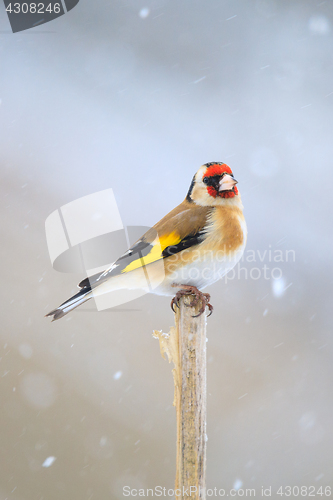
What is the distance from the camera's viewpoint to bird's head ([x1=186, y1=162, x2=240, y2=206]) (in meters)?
1.66

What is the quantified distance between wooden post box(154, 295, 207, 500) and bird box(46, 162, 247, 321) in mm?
105

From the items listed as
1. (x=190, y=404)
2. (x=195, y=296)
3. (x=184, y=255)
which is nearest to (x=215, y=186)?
(x=184, y=255)

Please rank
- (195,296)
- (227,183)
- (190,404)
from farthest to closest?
(227,183), (195,296), (190,404)

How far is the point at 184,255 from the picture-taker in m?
1.56

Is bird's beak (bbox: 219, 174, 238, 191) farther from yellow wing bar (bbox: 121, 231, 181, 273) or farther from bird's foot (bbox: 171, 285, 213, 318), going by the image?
bird's foot (bbox: 171, 285, 213, 318)

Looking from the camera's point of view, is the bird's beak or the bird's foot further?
the bird's beak

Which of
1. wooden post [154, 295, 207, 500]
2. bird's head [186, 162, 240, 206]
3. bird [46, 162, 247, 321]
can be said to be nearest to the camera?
wooden post [154, 295, 207, 500]

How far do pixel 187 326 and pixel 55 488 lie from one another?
2478 millimetres

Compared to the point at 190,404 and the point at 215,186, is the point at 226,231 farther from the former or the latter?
the point at 190,404

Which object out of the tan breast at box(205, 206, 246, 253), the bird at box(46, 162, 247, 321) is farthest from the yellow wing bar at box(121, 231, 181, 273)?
the tan breast at box(205, 206, 246, 253)

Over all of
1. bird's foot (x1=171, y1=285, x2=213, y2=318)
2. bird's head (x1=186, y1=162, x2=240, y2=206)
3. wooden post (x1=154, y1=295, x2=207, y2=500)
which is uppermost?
bird's head (x1=186, y1=162, x2=240, y2=206)

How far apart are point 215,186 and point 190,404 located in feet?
3.10

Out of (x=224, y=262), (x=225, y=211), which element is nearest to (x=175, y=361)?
(x=224, y=262)

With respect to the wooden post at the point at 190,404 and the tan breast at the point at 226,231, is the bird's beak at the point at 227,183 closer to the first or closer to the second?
the tan breast at the point at 226,231
